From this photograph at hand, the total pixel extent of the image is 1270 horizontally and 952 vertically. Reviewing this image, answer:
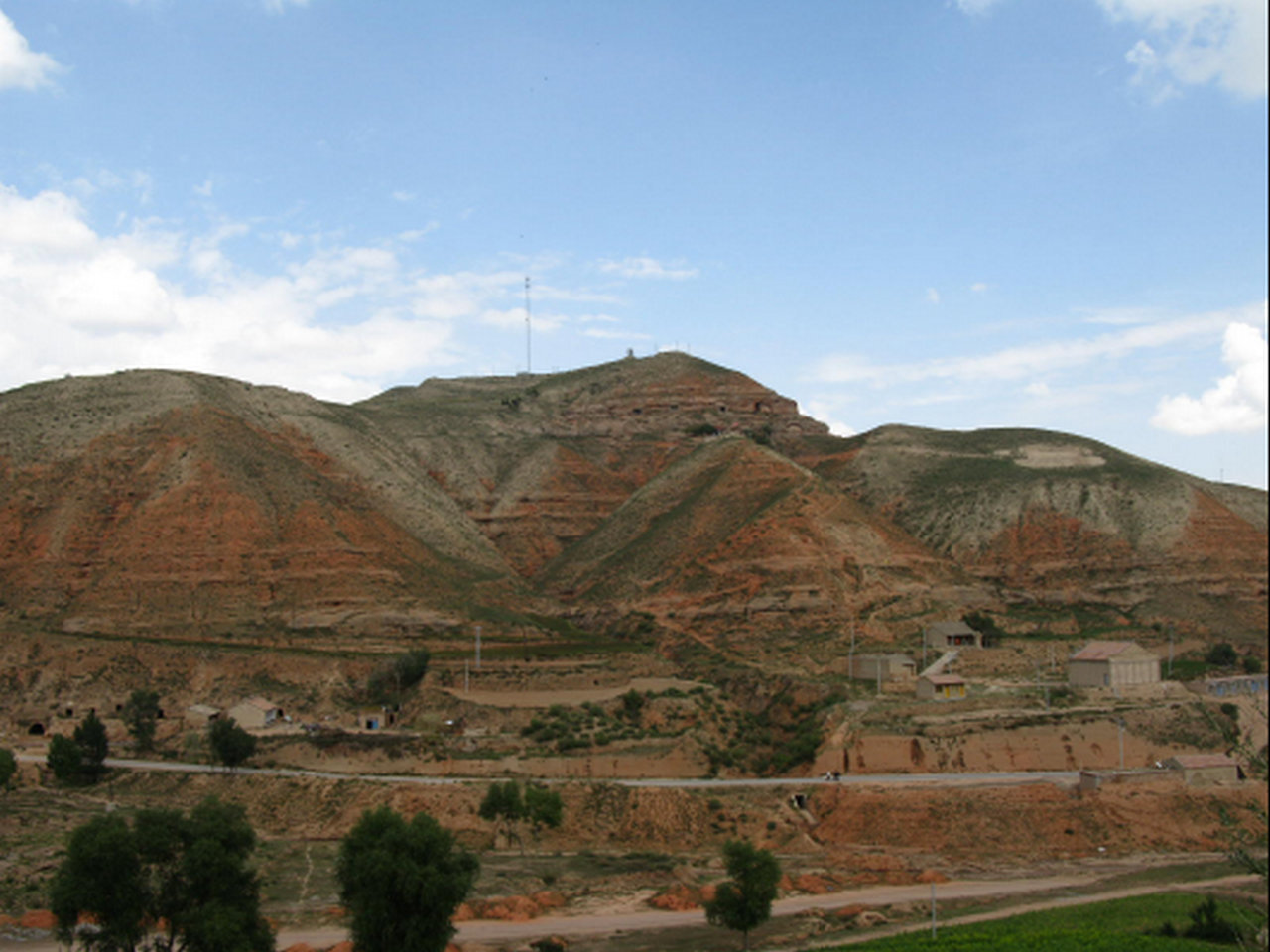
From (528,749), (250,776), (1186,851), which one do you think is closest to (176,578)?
(250,776)

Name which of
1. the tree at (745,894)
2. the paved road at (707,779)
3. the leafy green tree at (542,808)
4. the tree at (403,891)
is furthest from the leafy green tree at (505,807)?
the tree at (403,891)

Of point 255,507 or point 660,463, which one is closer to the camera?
point 255,507

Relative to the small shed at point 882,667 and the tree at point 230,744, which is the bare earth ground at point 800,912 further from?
the small shed at point 882,667

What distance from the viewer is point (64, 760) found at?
48.6 metres

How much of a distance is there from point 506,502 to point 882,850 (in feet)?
208

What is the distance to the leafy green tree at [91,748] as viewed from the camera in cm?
5000

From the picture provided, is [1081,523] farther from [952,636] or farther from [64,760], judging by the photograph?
[64,760]

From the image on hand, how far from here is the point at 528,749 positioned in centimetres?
5309

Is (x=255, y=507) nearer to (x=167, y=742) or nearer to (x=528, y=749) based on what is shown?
(x=167, y=742)

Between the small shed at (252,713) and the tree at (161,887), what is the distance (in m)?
26.9

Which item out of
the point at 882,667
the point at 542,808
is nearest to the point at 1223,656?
the point at 882,667

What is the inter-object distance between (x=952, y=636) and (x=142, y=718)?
4315 centimetres

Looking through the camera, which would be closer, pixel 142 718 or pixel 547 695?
pixel 142 718

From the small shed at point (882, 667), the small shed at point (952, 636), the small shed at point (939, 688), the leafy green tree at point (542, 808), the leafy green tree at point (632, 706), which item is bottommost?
the leafy green tree at point (542, 808)
